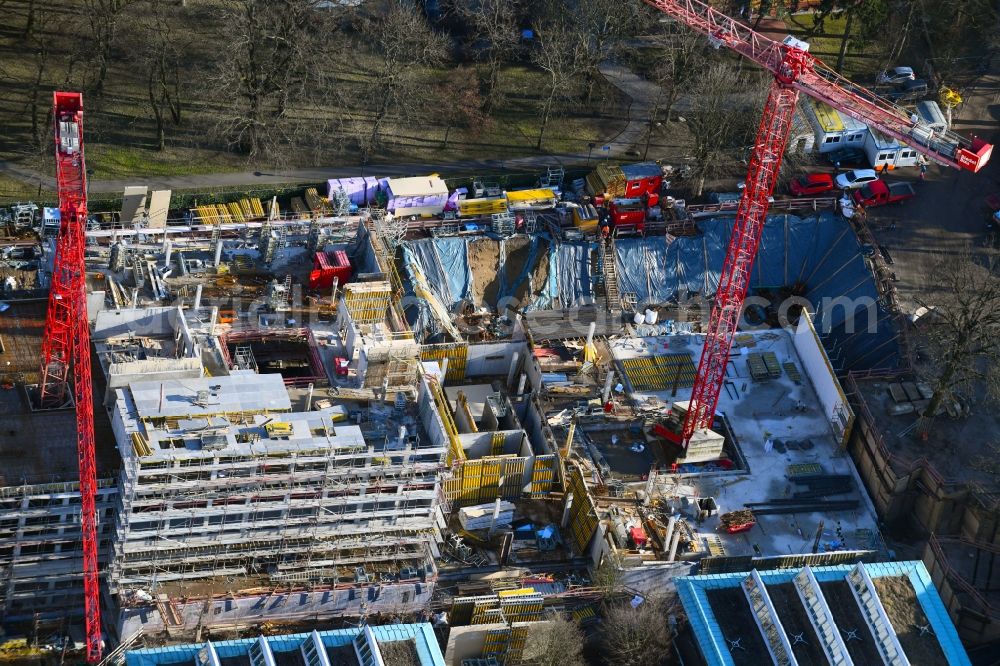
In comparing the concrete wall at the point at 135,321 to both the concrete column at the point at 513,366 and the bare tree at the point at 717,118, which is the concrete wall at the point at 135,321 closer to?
the concrete column at the point at 513,366

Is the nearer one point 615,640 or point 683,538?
point 615,640

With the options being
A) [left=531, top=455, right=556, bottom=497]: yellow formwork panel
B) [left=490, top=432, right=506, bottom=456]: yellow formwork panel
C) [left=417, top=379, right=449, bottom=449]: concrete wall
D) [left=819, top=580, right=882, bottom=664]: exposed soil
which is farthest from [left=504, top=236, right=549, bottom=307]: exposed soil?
[left=819, top=580, right=882, bottom=664]: exposed soil

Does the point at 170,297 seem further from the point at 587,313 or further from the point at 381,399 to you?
the point at 587,313

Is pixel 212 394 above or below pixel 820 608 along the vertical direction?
above

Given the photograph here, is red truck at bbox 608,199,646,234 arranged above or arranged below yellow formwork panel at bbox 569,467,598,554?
above

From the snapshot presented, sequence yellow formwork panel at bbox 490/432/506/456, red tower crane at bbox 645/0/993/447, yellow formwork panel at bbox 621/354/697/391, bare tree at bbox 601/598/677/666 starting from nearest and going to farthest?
1. bare tree at bbox 601/598/677/666
2. red tower crane at bbox 645/0/993/447
3. yellow formwork panel at bbox 490/432/506/456
4. yellow formwork panel at bbox 621/354/697/391

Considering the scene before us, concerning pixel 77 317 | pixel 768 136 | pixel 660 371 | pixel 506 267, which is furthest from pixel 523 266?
pixel 77 317

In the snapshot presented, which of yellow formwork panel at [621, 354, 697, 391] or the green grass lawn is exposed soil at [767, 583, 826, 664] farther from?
the green grass lawn

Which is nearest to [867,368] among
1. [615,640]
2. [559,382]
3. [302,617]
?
[559,382]
